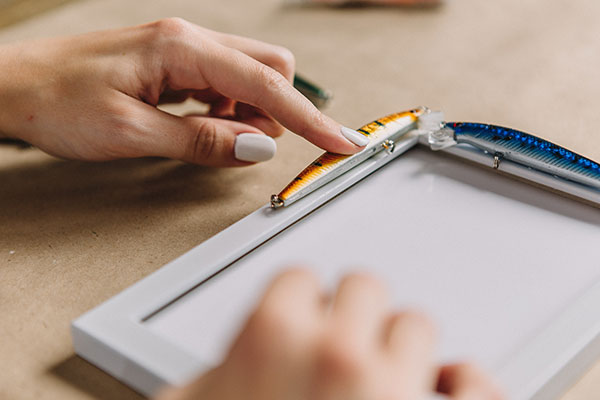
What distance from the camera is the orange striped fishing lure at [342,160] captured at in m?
0.54

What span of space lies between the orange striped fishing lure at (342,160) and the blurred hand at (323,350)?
24 cm

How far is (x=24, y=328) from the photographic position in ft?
1.56

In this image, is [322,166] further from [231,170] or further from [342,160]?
[231,170]

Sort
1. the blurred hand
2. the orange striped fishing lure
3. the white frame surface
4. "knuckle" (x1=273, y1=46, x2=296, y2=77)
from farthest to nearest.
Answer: "knuckle" (x1=273, y1=46, x2=296, y2=77)
the orange striped fishing lure
the white frame surface
the blurred hand

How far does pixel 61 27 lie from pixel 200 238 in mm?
505

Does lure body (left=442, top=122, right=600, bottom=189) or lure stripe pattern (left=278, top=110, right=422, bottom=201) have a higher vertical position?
lure body (left=442, top=122, right=600, bottom=189)

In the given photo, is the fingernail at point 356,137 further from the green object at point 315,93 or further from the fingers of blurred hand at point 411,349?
the fingers of blurred hand at point 411,349

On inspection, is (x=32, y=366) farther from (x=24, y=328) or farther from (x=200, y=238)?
(x=200, y=238)

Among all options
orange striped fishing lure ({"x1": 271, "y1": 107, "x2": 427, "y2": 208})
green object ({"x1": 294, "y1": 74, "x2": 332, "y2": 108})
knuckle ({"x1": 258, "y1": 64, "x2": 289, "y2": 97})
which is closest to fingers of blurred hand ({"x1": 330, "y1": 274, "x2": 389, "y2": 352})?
orange striped fishing lure ({"x1": 271, "y1": 107, "x2": 427, "y2": 208})

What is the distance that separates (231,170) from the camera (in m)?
0.67

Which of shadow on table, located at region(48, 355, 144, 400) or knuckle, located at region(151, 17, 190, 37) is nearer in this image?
shadow on table, located at region(48, 355, 144, 400)

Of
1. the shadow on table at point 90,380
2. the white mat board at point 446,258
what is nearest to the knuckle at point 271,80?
the white mat board at point 446,258

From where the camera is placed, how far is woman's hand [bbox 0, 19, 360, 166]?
62 cm

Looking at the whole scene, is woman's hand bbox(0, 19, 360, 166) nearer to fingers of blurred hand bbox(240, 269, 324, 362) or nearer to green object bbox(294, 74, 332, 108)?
green object bbox(294, 74, 332, 108)
